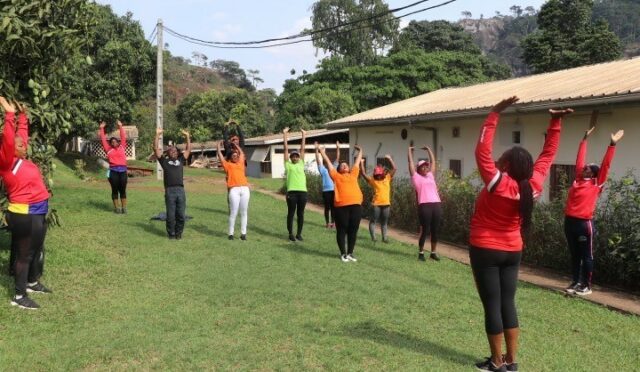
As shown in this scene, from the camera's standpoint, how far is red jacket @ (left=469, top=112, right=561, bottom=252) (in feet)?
13.9

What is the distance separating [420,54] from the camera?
45219 mm

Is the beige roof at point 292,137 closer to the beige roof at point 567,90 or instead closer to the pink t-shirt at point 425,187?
the beige roof at point 567,90

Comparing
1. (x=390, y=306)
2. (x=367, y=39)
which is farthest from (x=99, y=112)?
(x=367, y=39)

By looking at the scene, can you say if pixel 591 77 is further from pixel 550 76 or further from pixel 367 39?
pixel 367 39

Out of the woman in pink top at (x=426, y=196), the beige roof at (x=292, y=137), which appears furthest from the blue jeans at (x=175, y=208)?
the beige roof at (x=292, y=137)

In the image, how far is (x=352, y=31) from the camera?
4969cm

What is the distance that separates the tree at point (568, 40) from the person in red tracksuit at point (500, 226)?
4083cm

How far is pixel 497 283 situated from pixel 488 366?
0.72 metres

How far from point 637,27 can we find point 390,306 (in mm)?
117561

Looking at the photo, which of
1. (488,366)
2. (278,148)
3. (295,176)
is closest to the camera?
(488,366)

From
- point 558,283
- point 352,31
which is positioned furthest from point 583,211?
point 352,31

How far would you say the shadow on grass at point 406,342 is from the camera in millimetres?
4801

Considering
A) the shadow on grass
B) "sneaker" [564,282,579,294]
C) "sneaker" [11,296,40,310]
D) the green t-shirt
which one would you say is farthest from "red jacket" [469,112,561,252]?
the green t-shirt

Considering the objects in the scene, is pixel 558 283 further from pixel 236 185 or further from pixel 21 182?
pixel 21 182
